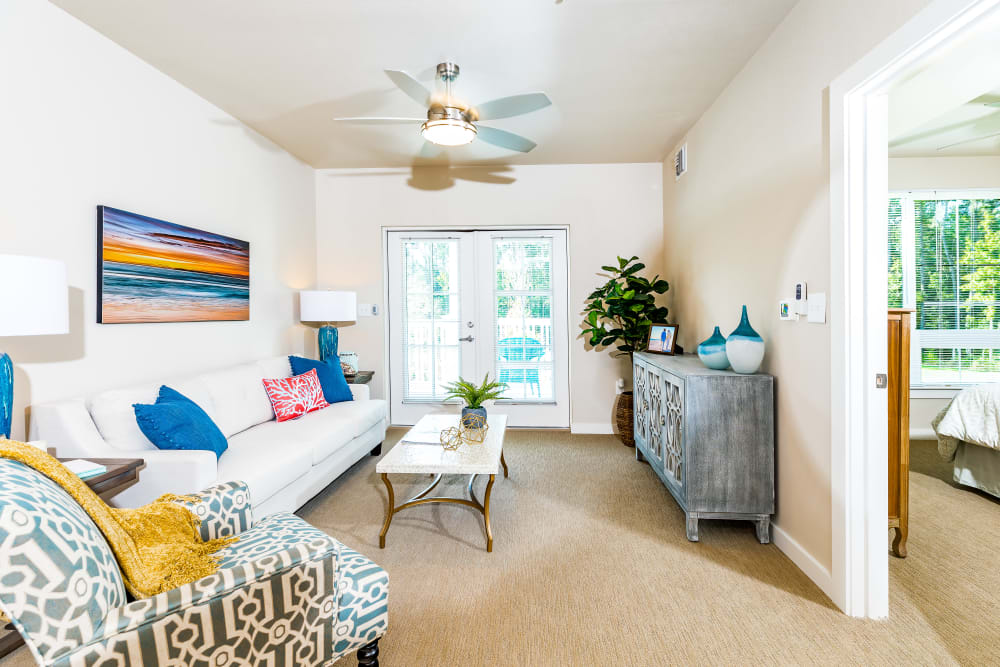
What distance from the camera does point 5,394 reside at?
177 centimetres

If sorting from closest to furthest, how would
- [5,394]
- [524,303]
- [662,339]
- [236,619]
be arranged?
[236,619] < [5,394] < [662,339] < [524,303]

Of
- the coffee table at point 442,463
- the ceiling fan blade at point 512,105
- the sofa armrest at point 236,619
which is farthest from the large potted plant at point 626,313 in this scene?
the sofa armrest at point 236,619

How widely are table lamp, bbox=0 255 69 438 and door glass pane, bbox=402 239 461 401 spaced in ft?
10.7

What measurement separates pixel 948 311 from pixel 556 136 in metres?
3.78

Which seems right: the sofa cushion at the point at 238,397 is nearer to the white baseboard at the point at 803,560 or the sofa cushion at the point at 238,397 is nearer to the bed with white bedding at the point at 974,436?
the white baseboard at the point at 803,560

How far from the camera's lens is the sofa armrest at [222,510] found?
1638 mm

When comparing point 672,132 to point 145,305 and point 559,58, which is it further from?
point 145,305

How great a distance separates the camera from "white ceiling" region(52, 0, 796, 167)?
2291 millimetres

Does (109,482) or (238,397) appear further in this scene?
(238,397)

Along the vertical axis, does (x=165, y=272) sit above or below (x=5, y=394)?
above

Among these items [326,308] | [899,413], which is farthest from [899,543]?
[326,308]

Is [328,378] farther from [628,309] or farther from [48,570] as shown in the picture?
[48,570]

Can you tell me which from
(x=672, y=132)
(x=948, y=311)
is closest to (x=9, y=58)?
(x=672, y=132)

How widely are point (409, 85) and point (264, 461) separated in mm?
2035
